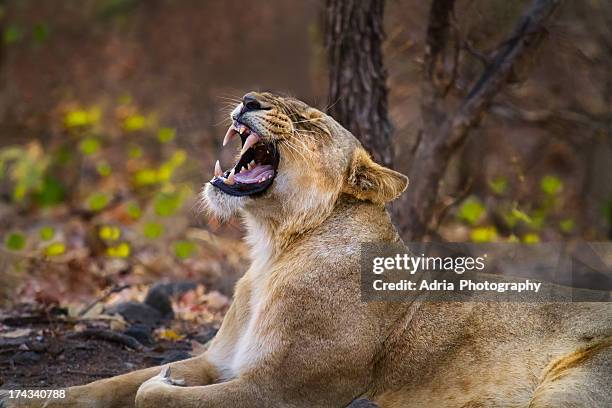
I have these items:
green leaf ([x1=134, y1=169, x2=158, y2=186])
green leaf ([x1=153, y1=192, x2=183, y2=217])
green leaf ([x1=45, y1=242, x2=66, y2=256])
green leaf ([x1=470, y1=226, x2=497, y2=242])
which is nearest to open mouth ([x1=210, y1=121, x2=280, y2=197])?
green leaf ([x1=45, y1=242, x2=66, y2=256])

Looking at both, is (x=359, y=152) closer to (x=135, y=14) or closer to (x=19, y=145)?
(x=19, y=145)

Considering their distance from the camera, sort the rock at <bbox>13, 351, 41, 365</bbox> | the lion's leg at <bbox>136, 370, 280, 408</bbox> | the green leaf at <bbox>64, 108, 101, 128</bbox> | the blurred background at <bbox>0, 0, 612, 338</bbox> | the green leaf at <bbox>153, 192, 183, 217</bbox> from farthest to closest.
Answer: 1. the green leaf at <bbox>64, 108, 101, 128</bbox>
2. the green leaf at <bbox>153, 192, 183, 217</bbox>
3. the blurred background at <bbox>0, 0, 612, 338</bbox>
4. the rock at <bbox>13, 351, 41, 365</bbox>
5. the lion's leg at <bbox>136, 370, 280, 408</bbox>

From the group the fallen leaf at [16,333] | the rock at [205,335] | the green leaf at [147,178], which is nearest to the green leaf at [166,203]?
the green leaf at [147,178]

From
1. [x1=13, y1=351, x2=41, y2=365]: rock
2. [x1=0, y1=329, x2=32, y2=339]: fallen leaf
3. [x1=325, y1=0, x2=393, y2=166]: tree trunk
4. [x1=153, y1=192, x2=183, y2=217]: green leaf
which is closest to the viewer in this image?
[x1=13, y1=351, x2=41, y2=365]: rock

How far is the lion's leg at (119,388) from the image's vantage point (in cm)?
505

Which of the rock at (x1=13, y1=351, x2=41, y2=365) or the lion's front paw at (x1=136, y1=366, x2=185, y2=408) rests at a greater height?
the lion's front paw at (x1=136, y1=366, x2=185, y2=408)

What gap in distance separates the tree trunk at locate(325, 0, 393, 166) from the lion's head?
1.95 metres

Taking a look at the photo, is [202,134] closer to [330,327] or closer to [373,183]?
[373,183]

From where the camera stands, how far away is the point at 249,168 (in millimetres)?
5383

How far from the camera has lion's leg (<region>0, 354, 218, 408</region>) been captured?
5.05m

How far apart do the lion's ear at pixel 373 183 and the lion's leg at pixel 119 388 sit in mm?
1249

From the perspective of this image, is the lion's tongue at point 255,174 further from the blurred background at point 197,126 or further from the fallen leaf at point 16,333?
the fallen leaf at point 16,333

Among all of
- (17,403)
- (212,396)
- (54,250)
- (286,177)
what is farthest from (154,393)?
(54,250)

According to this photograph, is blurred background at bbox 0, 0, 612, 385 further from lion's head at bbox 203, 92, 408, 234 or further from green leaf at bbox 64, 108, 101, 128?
lion's head at bbox 203, 92, 408, 234
